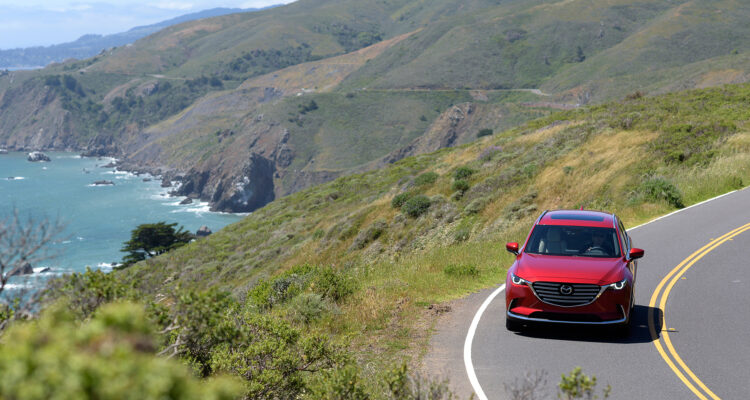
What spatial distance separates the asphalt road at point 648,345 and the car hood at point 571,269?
3.08 feet

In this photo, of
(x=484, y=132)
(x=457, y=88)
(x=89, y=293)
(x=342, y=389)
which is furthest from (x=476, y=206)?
(x=457, y=88)

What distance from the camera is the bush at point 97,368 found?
211 centimetres

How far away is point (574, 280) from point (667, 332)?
1.86m

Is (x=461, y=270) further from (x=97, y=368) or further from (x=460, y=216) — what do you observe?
(x=97, y=368)

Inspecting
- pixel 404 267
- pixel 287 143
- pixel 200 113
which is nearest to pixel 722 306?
pixel 404 267

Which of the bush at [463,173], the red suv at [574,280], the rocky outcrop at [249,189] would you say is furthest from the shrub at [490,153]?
the rocky outcrop at [249,189]

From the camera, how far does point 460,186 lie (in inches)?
1079

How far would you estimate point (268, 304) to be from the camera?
476 inches

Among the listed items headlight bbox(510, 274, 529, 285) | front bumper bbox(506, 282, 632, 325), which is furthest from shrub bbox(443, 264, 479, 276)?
front bumper bbox(506, 282, 632, 325)

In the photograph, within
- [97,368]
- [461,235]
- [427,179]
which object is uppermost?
[97,368]

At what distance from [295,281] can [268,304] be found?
1.06m

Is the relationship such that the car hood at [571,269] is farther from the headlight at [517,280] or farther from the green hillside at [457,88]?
the green hillside at [457,88]

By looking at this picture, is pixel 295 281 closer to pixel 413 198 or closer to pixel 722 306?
pixel 722 306

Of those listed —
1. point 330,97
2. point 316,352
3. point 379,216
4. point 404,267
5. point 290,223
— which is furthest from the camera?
point 330,97
